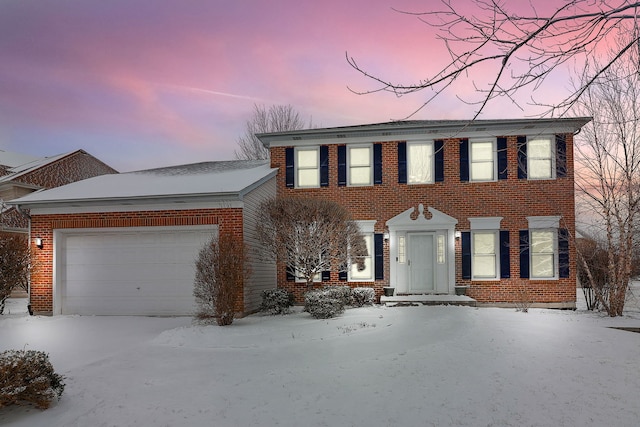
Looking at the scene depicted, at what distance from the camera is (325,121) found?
32.8m

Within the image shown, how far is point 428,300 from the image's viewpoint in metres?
12.9

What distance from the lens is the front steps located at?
12.9 m

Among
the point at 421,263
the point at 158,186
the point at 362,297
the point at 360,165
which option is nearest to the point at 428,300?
the point at 421,263

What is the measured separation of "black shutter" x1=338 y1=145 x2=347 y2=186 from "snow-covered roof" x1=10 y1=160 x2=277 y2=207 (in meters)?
2.26

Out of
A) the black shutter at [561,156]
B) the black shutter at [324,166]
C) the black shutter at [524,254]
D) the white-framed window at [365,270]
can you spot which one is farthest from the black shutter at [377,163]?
the black shutter at [561,156]

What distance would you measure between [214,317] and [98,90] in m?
10.1

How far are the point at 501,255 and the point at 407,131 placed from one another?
5.11 m

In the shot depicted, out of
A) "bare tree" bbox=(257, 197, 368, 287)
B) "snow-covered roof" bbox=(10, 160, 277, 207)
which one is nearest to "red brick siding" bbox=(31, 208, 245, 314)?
"snow-covered roof" bbox=(10, 160, 277, 207)

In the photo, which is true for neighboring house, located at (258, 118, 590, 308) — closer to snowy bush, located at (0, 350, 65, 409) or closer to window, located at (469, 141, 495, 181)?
window, located at (469, 141, 495, 181)

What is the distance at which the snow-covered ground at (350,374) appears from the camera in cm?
495

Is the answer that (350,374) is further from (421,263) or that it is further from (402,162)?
(402,162)

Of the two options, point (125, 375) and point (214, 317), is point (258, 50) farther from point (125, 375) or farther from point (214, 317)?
point (125, 375)

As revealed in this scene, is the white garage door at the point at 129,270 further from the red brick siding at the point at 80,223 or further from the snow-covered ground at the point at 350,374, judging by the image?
the snow-covered ground at the point at 350,374

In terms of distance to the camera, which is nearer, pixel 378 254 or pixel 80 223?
pixel 80 223
